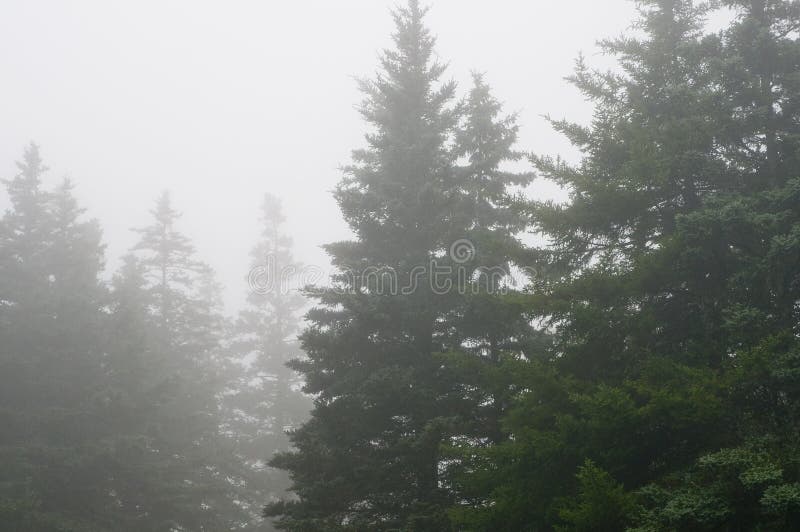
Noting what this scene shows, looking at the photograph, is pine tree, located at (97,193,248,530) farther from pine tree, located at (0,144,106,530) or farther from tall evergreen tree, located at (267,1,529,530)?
tall evergreen tree, located at (267,1,529,530)

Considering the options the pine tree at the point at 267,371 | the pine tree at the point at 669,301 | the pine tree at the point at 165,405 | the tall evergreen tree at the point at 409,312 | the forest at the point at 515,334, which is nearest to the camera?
the pine tree at the point at 669,301

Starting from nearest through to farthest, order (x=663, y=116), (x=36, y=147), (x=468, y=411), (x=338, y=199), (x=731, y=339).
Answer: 1. (x=731, y=339)
2. (x=663, y=116)
3. (x=468, y=411)
4. (x=338, y=199)
5. (x=36, y=147)

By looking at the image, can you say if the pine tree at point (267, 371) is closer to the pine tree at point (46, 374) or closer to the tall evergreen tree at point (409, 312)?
the pine tree at point (46, 374)

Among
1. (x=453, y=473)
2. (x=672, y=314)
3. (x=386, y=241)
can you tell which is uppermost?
(x=386, y=241)

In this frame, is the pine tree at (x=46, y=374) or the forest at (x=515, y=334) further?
the pine tree at (x=46, y=374)

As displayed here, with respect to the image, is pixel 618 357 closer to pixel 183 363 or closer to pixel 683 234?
pixel 683 234

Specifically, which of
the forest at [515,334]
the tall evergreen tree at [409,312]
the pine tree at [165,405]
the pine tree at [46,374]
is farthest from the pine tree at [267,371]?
the tall evergreen tree at [409,312]

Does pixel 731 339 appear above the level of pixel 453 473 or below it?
above

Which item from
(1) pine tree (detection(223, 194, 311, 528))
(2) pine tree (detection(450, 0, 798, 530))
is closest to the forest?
(2) pine tree (detection(450, 0, 798, 530))

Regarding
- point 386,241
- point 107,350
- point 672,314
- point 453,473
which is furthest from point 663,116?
point 107,350

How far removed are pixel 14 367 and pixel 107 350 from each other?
3.02 meters

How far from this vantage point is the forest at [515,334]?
25.4ft

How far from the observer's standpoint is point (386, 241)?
50.9 ft

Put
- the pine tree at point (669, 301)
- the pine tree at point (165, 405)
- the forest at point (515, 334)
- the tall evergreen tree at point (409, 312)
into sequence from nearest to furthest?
the pine tree at point (669, 301) → the forest at point (515, 334) → the tall evergreen tree at point (409, 312) → the pine tree at point (165, 405)
